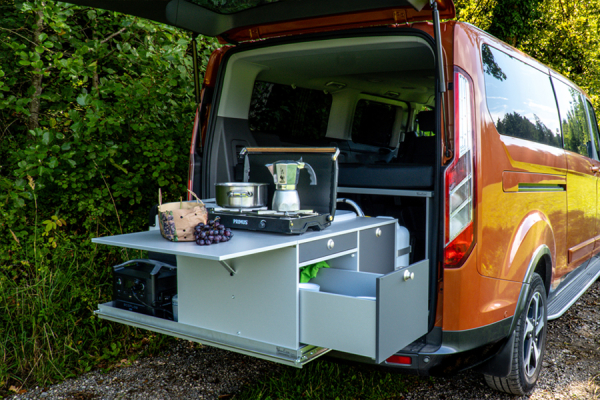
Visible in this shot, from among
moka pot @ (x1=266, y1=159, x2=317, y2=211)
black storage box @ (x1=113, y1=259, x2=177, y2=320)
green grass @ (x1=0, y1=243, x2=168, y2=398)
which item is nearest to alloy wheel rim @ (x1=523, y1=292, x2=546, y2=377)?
moka pot @ (x1=266, y1=159, x2=317, y2=211)

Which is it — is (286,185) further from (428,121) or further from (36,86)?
(36,86)

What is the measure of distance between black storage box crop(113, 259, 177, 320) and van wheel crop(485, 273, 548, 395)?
1.73 metres

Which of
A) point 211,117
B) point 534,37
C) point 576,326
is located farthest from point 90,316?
point 534,37

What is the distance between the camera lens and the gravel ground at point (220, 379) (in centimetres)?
290

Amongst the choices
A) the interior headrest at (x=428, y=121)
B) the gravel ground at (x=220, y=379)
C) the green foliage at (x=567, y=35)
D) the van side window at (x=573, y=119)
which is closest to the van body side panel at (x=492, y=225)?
the gravel ground at (x=220, y=379)

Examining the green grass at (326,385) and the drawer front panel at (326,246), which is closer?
the drawer front panel at (326,246)

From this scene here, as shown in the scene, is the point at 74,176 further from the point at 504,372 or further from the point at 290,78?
the point at 504,372

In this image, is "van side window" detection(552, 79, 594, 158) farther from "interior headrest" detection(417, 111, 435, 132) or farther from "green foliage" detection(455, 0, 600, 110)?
"green foliage" detection(455, 0, 600, 110)

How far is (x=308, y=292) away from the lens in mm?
1858

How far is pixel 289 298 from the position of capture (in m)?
1.89

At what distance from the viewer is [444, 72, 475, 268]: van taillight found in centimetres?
218

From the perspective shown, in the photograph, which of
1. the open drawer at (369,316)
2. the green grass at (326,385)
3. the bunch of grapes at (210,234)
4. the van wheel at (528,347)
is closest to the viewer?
the open drawer at (369,316)

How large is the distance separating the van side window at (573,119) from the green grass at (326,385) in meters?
2.06

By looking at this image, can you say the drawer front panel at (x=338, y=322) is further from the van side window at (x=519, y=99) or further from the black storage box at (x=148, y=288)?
the van side window at (x=519, y=99)
